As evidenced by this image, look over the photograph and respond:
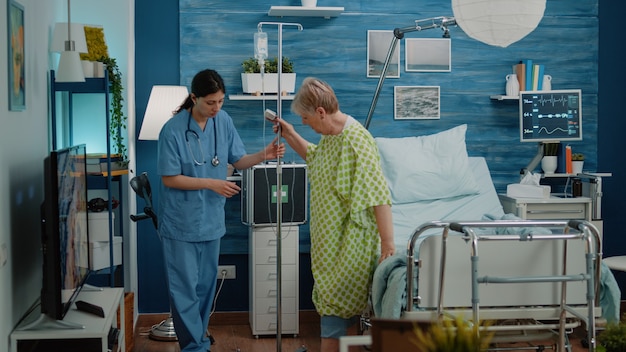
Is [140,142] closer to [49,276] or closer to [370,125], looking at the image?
[370,125]

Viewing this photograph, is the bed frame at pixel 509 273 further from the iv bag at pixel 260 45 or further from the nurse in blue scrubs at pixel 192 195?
the iv bag at pixel 260 45

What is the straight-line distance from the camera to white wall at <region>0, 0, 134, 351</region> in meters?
3.03

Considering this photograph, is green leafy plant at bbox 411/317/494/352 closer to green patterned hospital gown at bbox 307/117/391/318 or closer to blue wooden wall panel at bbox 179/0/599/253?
green patterned hospital gown at bbox 307/117/391/318

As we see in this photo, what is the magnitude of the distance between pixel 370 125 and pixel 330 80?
37 centimetres

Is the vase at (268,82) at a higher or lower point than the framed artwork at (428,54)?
lower

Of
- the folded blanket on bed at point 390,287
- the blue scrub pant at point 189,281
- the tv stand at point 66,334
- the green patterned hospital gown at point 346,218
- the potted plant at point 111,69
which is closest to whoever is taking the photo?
the tv stand at point 66,334

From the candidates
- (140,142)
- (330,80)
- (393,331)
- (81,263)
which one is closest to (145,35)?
(140,142)

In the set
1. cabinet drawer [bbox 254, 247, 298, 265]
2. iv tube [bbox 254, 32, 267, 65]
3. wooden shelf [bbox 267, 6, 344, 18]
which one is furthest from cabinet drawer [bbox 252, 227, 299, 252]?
wooden shelf [bbox 267, 6, 344, 18]

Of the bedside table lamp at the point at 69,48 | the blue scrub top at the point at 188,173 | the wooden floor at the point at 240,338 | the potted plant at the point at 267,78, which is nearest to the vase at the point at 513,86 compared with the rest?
the potted plant at the point at 267,78

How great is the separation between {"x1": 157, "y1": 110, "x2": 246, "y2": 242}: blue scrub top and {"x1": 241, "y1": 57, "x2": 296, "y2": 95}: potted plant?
929 millimetres

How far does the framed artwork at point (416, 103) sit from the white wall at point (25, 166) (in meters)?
2.12

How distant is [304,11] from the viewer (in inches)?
206

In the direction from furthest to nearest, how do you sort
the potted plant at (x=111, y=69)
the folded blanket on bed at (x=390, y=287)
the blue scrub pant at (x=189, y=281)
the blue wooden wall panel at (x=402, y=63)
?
the blue wooden wall panel at (x=402, y=63), the potted plant at (x=111, y=69), the blue scrub pant at (x=189, y=281), the folded blanket on bed at (x=390, y=287)

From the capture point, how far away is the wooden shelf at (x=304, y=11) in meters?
5.19
